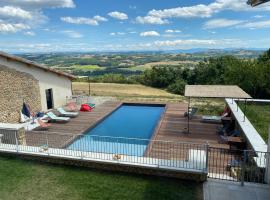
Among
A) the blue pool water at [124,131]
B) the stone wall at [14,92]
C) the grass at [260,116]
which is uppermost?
the stone wall at [14,92]

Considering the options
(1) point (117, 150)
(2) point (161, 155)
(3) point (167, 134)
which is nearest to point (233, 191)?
(2) point (161, 155)

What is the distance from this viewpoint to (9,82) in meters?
15.2

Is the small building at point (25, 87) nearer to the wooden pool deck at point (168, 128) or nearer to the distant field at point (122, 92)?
the wooden pool deck at point (168, 128)

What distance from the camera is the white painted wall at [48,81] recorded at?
618 inches

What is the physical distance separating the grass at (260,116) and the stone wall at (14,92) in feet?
44.4

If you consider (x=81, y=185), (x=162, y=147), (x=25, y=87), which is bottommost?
(x=81, y=185)

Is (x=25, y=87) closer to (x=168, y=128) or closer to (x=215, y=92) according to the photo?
(x=168, y=128)

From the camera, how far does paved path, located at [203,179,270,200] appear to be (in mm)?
7016

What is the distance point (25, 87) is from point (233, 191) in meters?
13.9

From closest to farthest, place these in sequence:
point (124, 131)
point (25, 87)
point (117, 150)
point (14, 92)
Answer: point (117, 150) → point (124, 131) → point (14, 92) → point (25, 87)

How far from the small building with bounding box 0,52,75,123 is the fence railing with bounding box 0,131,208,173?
14.5 feet

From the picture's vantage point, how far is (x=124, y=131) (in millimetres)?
15305

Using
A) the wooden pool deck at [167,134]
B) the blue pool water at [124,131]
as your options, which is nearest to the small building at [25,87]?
the wooden pool deck at [167,134]

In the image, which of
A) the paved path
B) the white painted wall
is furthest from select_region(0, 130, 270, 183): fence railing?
the white painted wall
